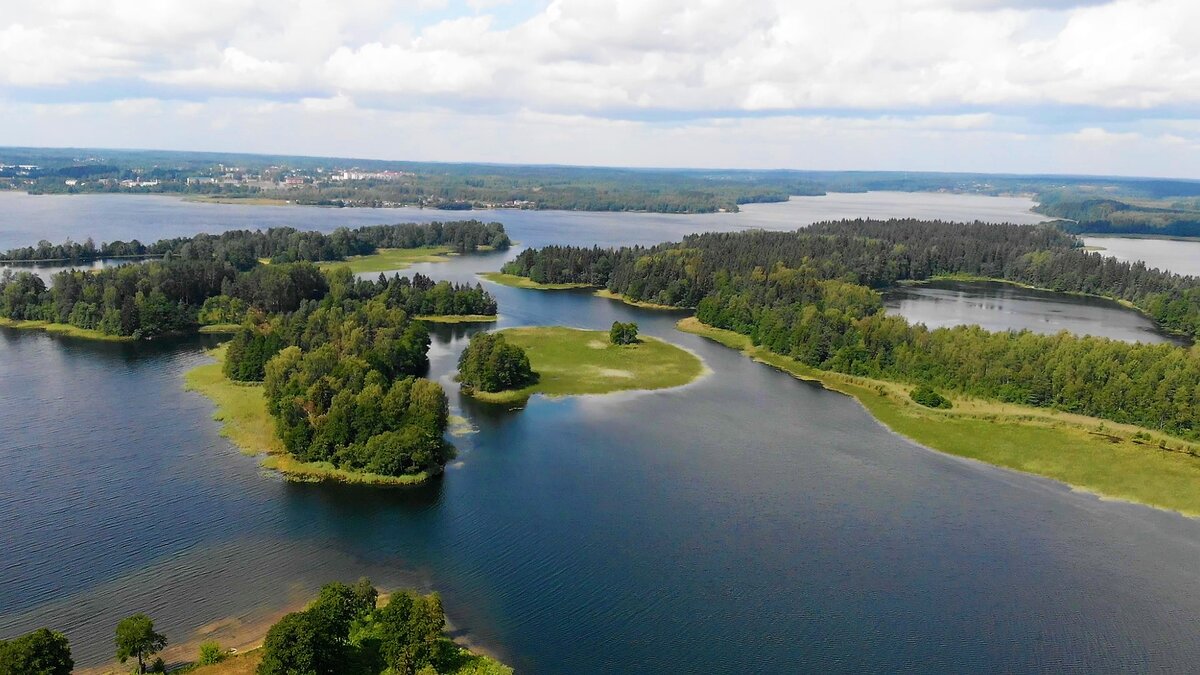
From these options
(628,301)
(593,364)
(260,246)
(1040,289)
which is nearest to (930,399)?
(593,364)

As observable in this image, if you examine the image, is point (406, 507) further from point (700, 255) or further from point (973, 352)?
point (700, 255)

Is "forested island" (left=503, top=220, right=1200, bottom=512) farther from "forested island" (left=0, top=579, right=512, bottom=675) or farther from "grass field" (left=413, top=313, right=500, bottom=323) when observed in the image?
"forested island" (left=0, top=579, right=512, bottom=675)

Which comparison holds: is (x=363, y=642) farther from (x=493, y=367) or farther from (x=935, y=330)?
(x=935, y=330)

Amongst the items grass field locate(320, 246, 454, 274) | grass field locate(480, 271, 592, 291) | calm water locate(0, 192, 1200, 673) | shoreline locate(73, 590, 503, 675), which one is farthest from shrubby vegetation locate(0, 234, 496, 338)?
shoreline locate(73, 590, 503, 675)

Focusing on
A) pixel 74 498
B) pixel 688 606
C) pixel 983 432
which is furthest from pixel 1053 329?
pixel 74 498

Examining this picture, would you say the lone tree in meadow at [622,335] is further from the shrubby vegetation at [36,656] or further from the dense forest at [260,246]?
the dense forest at [260,246]

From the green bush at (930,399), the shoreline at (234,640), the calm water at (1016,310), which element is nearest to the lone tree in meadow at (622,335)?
the green bush at (930,399)
